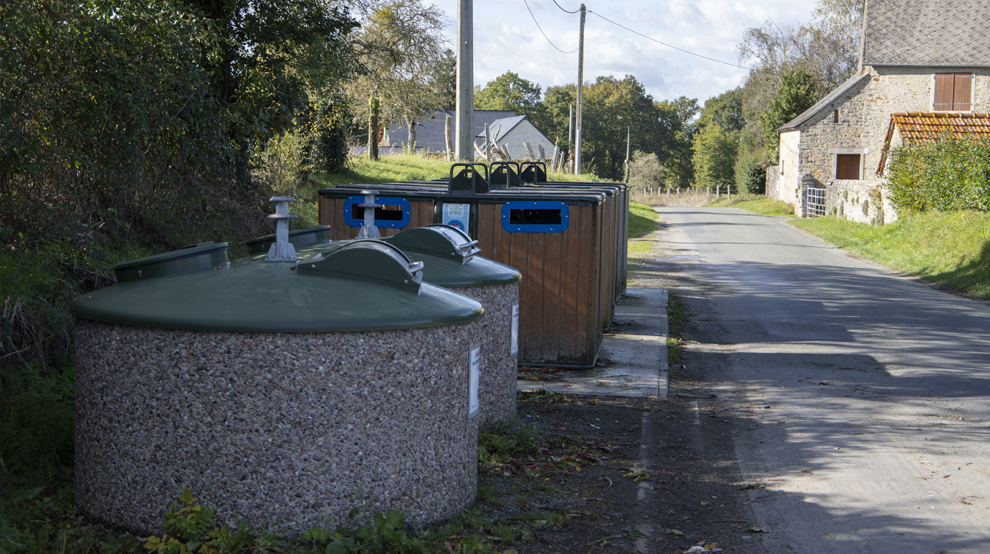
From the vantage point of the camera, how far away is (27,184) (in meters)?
7.16

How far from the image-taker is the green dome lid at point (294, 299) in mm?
3520

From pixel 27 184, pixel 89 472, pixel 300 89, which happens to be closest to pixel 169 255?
pixel 89 472

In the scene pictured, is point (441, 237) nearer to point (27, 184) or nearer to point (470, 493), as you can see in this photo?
point (470, 493)

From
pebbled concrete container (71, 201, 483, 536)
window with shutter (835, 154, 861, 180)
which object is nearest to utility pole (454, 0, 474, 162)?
pebbled concrete container (71, 201, 483, 536)

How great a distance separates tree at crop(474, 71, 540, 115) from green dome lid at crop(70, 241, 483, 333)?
9507cm

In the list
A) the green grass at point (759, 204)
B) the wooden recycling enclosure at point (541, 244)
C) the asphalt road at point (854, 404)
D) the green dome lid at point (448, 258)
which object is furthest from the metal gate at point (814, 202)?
the green dome lid at point (448, 258)

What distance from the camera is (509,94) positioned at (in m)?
98.5

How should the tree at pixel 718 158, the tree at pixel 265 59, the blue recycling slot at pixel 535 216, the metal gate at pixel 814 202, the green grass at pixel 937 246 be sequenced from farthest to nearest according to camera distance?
1. the tree at pixel 718 158
2. the metal gate at pixel 814 202
3. the green grass at pixel 937 246
4. the tree at pixel 265 59
5. the blue recycling slot at pixel 535 216

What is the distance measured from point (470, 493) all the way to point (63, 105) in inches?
217

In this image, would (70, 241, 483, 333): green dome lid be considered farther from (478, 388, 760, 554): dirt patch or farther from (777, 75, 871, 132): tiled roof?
(777, 75, 871, 132): tiled roof

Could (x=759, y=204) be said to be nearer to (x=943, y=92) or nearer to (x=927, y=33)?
(x=943, y=92)

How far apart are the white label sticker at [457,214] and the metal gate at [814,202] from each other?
3147cm

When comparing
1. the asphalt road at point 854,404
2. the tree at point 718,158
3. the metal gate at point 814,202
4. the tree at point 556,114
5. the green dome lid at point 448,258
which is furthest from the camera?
the tree at point 556,114

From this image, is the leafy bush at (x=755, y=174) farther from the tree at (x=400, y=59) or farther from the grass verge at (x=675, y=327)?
the grass verge at (x=675, y=327)
